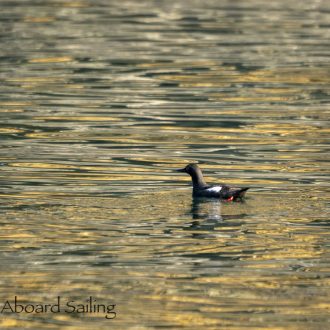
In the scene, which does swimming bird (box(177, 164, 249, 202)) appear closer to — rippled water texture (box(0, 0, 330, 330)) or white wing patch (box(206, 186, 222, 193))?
white wing patch (box(206, 186, 222, 193))

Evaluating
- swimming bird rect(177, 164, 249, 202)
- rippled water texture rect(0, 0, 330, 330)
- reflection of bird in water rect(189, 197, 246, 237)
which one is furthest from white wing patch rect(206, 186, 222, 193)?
rippled water texture rect(0, 0, 330, 330)

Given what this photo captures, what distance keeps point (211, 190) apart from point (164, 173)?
2.11m

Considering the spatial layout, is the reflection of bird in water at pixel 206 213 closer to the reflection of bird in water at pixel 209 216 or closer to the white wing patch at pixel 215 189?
the reflection of bird in water at pixel 209 216

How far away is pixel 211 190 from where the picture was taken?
15.5 m

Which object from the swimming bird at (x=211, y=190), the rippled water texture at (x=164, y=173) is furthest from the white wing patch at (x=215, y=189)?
the rippled water texture at (x=164, y=173)

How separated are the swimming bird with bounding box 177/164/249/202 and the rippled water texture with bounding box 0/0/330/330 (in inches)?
6.2

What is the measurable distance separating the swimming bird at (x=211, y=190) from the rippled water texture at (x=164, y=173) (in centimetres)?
16

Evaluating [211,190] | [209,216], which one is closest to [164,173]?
[211,190]

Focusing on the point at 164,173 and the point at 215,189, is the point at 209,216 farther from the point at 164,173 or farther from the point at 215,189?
the point at 164,173

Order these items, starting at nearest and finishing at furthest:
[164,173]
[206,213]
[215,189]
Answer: [206,213]
[215,189]
[164,173]

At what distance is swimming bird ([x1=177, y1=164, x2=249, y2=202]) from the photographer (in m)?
15.2

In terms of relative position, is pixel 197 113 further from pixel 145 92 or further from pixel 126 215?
pixel 126 215

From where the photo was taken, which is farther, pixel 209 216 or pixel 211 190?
pixel 211 190

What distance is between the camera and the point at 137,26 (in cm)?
3578
